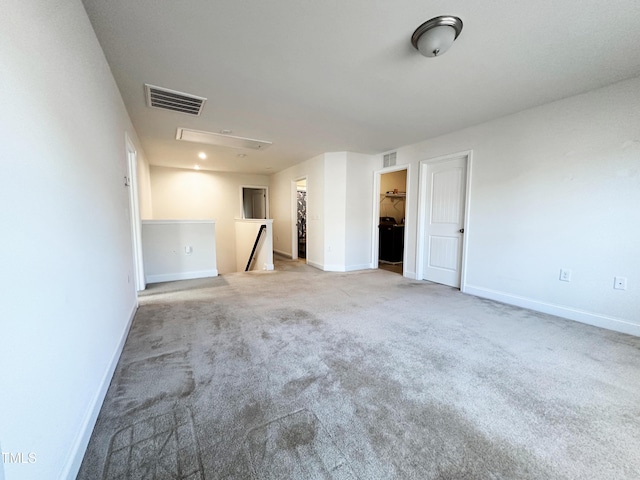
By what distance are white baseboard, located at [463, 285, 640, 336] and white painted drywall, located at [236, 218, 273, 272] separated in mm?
3659

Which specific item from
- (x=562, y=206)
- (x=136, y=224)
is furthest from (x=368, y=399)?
(x=136, y=224)

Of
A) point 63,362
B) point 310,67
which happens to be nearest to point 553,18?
point 310,67

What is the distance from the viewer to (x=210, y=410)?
1423 mm

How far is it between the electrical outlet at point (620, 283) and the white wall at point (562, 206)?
0.04m

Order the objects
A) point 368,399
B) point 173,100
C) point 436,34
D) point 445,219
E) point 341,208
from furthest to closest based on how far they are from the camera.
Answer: point 341,208, point 445,219, point 173,100, point 436,34, point 368,399

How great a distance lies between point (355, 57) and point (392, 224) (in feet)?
15.3

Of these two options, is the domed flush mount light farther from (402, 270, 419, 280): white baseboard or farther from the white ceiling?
(402, 270, 419, 280): white baseboard

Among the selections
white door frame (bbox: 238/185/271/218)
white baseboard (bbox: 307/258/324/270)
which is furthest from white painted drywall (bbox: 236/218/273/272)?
white baseboard (bbox: 307/258/324/270)

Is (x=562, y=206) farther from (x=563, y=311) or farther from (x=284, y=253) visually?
(x=284, y=253)

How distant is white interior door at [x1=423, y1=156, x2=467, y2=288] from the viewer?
12.6ft

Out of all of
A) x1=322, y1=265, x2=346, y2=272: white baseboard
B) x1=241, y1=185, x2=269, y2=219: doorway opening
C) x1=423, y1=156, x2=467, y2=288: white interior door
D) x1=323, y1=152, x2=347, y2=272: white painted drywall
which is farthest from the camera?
x1=241, y1=185, x2=269, y2=219: doorway opening

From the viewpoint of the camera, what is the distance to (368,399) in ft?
4.99

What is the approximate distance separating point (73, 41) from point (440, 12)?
2.13m

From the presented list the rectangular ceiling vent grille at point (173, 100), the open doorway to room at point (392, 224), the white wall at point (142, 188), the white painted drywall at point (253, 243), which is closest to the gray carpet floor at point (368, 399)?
the white wall at point (142, 188)
